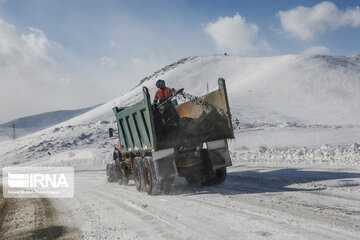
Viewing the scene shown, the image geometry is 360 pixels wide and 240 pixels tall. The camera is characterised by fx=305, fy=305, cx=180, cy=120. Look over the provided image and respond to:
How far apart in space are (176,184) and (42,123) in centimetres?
13486

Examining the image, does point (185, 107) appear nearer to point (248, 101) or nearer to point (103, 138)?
point (103, 138)

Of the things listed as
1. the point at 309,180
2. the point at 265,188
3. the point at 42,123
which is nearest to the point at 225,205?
the point at 265,188

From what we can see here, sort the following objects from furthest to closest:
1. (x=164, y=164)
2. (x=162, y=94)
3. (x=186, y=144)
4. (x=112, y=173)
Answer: (x=112, y=173), (x=162, y=94), (x=186, y=144), (x=164, y=164)

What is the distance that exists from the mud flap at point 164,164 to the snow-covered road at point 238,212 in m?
0.56

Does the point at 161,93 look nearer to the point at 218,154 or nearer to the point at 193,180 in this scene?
the point at 218,154

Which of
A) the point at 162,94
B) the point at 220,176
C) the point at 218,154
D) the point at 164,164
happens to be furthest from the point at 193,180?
the point at 162,94

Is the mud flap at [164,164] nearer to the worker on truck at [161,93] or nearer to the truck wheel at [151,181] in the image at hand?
the truck wheel at [151,181]

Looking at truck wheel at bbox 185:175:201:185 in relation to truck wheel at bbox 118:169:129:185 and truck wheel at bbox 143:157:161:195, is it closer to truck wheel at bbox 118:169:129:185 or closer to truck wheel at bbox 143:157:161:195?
truck wheel at bbox 143:157:161:195

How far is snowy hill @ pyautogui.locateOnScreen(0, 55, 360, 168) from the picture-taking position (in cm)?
2630

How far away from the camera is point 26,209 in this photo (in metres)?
7.56

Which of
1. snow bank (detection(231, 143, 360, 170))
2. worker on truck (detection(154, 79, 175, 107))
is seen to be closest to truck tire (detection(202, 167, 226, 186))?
worker on truck (detection(154, 79, 175, 107))

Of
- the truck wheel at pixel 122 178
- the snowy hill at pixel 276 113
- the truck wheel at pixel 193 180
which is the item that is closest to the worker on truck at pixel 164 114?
the truck wheel at pixel 193 180

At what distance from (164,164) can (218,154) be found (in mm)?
1428

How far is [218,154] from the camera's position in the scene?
7.88 m
